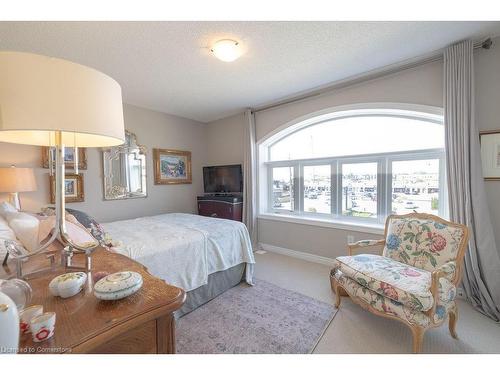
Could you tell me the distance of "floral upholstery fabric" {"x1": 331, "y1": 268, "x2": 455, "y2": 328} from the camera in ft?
4.79

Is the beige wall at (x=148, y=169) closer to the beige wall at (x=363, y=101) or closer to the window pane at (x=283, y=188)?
the beige wall at (x=363, y=101)

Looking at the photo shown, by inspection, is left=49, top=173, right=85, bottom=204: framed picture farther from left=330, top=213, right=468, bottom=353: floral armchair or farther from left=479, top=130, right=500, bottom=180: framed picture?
left=479, top=130, right=500, bottom=180: framed picture

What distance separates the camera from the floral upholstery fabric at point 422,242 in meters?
1.76

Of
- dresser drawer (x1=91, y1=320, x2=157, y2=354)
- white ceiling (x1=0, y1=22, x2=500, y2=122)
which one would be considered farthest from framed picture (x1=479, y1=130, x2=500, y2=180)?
dresser drawer (x1=91, y1=320, x2=157, y2=354)

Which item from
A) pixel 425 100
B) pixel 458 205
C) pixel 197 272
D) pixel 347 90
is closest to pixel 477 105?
pixel 425 100

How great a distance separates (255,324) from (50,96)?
199 centimetres

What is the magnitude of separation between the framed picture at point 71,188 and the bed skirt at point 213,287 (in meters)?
2.28

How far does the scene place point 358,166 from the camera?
10.1 ft

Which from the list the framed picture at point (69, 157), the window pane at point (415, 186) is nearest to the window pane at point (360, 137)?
the window pane at point (415, 186)

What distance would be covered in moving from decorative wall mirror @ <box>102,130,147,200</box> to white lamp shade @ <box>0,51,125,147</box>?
2984 mm

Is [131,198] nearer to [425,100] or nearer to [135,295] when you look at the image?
[135,295]

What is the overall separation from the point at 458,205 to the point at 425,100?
116 centimetres

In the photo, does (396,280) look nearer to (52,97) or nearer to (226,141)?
(52,97)
